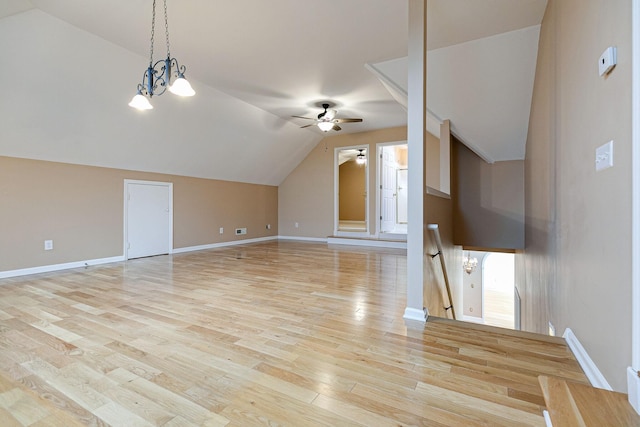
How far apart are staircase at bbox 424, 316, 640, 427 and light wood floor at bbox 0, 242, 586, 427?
0.4 inches

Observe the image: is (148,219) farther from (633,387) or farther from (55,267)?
(633,387)

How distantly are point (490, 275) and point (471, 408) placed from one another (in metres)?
8.84

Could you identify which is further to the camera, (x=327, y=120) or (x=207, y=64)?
(x=327, y=120)

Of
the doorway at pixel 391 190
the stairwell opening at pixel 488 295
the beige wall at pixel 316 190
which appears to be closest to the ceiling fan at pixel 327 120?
the beige wall at pixel 316 190

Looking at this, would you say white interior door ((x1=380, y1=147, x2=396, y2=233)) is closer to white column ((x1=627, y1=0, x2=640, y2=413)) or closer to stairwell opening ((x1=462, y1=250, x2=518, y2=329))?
stairwell opening ((x1=462, y1=250, x2=518, y2=329))

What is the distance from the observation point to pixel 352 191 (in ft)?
33.4

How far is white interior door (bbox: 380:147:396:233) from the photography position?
22.5ft

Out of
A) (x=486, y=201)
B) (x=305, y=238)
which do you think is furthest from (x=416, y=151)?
(x=305, y=238)

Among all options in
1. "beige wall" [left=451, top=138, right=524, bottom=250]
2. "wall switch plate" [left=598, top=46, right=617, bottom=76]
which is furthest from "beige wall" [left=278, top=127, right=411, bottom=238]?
"wall switch plate" [left=598, top=46, right=617, bottom=76]

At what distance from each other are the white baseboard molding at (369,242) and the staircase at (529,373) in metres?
3.92

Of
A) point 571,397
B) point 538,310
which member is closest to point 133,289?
point 571,397

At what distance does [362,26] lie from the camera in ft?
9.46

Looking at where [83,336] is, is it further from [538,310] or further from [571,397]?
[538,310]

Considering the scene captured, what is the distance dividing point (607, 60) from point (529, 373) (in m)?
1.57
